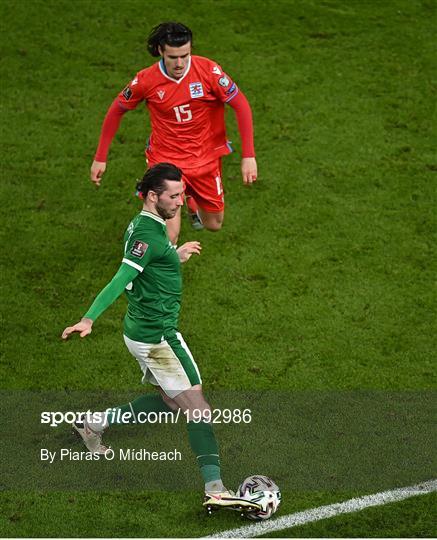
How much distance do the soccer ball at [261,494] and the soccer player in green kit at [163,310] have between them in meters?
0.08

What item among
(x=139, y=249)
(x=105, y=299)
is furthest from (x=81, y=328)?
(x=139, y=249)

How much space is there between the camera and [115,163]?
11.7m

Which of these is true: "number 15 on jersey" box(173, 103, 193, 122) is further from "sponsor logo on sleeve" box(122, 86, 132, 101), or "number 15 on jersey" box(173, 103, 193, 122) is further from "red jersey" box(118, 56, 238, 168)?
"sponsor logo on sleeve" box(122, 86, 132, 101)

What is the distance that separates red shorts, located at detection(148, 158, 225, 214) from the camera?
9.39 meters

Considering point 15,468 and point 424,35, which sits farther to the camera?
point 424,35

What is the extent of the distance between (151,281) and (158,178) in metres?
0.65

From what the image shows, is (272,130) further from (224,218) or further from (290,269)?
(290,269)

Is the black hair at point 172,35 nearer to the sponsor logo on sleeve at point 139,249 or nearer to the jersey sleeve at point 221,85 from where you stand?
the jersey sleeve at point 221,85

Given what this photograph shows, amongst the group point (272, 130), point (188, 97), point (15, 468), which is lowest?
point (15, 468)

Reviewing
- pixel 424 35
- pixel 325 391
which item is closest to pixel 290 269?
pixel 325 391

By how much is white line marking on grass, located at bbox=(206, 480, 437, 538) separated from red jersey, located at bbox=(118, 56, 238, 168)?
330 cm

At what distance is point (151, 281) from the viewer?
7090 mm

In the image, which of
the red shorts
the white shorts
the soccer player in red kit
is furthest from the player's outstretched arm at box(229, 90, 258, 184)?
the white shorts

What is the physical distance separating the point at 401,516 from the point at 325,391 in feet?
5.19
